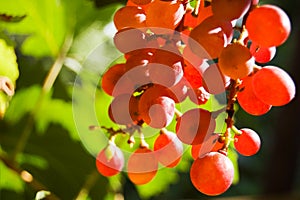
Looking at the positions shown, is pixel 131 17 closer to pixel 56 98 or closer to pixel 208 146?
pixel 208 146

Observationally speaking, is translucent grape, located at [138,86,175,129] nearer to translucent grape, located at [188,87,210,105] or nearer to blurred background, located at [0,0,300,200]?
translucent grape, located at [188,87,210,105]

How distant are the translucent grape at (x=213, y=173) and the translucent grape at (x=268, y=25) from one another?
62 mm

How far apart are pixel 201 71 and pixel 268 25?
5cm

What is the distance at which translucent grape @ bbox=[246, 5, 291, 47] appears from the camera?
0.87 ft

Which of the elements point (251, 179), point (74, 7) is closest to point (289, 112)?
point (251, 179)

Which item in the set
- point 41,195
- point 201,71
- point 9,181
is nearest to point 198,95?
point 201,71

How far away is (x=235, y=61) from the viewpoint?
0.27 m

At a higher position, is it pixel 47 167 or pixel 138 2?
pixel 138 2

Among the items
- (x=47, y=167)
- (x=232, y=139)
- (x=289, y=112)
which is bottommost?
(x=289, y=112)

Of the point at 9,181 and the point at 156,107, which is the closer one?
the point at 156,107

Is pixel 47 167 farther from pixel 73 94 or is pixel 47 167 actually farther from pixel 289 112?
pixel 289 112

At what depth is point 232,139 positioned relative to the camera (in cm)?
30

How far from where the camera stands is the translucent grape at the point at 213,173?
0.29 metres

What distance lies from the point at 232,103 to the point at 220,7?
5 cm
